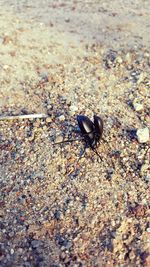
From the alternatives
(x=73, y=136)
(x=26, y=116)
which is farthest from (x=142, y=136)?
(x=26, y=116)

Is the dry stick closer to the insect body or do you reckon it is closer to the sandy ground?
the sandy ground

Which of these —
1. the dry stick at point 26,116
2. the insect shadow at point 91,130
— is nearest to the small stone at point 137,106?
the insect shadow at point 91,130

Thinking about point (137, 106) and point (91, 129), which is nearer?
point (91, 129)

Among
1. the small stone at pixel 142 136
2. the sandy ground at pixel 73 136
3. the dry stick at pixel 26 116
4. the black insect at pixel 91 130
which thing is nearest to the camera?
the sandy ground at pixel 73 136

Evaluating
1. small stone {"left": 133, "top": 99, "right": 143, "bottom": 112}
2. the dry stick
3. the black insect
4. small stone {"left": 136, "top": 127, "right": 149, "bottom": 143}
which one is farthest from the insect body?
small stone {"left": 133, "top": 99, "right": 143, "bottom": 112}

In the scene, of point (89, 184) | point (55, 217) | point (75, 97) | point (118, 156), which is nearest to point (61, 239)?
point (55, 217)

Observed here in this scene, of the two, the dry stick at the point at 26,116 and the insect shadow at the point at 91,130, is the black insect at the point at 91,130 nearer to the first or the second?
the insect shadow at the point at 91,130

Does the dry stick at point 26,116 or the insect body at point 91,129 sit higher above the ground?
the insect body at point 91,129

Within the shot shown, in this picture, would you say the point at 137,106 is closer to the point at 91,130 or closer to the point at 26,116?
the point at 91,130
